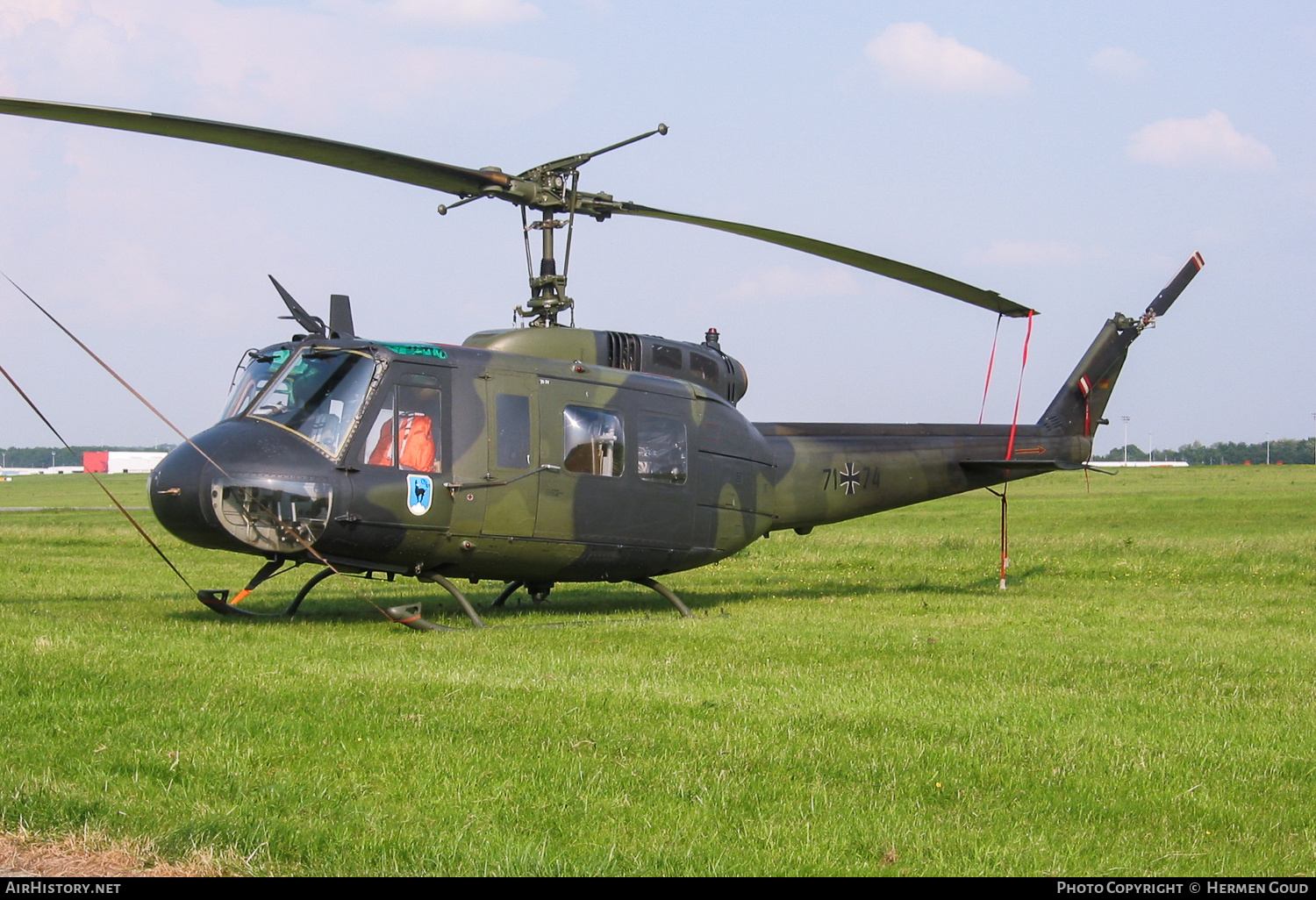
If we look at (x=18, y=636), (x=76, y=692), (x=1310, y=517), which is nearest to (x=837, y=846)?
(x=76, y=692)

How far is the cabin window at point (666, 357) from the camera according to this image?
14.2 m

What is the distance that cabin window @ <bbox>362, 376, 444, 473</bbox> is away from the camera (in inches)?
454

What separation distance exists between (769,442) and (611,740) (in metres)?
8.50

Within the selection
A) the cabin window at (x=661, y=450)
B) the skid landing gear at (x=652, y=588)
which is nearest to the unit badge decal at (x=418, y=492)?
the skid landing gear at (x=652, y=588)

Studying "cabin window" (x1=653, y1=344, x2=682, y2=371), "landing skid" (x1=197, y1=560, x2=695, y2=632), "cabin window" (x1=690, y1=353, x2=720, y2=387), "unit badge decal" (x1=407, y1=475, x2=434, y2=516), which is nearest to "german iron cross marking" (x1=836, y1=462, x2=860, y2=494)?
"cabin window" (x1=690, y1=353, x2=720, y2=387)

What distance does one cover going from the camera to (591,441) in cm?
1282

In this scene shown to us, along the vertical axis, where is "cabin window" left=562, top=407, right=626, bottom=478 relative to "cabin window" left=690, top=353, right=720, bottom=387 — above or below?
below

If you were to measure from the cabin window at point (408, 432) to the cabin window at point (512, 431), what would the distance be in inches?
24.6

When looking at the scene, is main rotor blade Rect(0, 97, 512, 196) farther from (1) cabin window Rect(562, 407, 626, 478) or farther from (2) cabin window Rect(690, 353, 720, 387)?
(2) cabin window Rect(690, 353, 720, 387)

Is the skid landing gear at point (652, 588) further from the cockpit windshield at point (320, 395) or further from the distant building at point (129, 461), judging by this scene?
the distant building at point (129, 461)

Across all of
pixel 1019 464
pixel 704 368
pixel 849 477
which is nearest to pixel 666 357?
pixel 704 368

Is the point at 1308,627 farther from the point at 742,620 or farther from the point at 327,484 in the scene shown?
the point at 327,484

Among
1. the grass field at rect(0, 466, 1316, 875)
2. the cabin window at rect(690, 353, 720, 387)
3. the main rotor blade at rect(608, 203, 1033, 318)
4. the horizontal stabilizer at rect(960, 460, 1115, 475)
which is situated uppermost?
the main rotor blade at rect(608, 203, 1033, 318)

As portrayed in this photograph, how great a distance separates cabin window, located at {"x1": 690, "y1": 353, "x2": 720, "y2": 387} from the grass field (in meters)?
2.68
